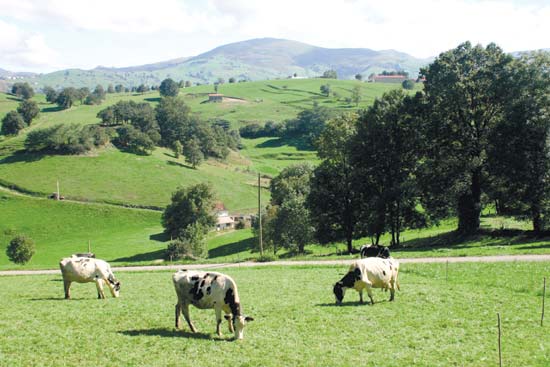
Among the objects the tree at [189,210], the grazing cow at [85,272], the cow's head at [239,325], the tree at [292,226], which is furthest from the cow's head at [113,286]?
the tree at [189,210]

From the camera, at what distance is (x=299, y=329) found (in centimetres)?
2025

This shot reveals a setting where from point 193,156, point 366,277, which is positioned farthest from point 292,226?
point 193,156

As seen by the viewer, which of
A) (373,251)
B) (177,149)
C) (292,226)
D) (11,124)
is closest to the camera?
(373,251)

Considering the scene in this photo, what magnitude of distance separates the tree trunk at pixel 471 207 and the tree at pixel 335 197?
1204cm

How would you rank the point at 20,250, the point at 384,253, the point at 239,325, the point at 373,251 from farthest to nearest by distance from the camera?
the point at 20,250
the point at 373,251
the point at 384,253
the point at 239,325

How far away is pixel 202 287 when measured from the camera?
20.1 metres

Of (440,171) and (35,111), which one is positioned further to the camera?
(35,111)

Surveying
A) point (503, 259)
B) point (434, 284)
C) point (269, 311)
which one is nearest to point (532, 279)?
point (434, 284)

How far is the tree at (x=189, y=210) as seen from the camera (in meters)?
104

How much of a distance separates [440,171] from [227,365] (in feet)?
141

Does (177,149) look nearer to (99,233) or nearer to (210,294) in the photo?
(99,233)

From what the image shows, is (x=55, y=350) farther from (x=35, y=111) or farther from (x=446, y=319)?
(x=35, y=111)

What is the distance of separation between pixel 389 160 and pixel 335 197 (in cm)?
832

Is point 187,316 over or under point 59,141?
under
